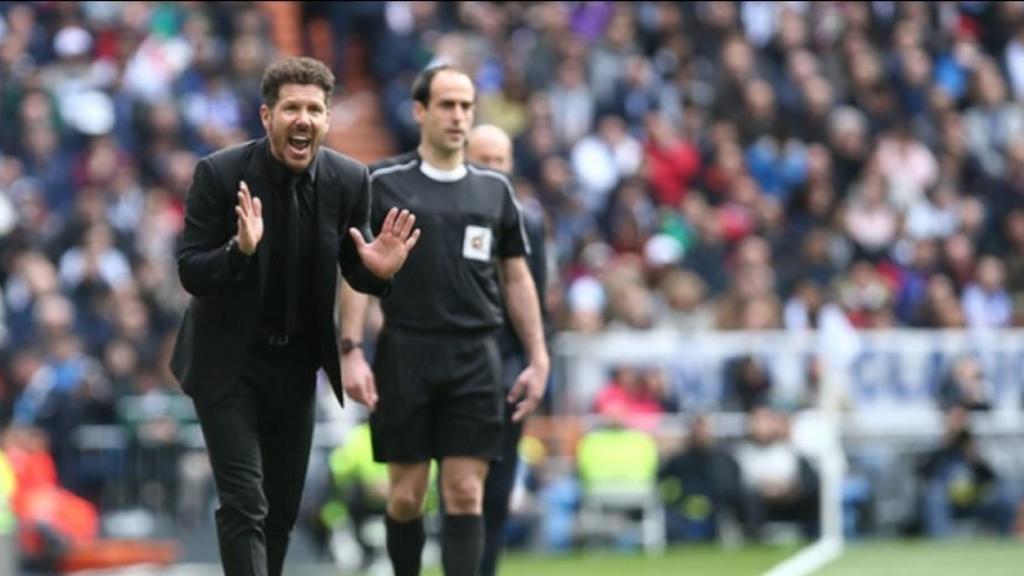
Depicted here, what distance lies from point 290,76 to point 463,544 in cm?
222

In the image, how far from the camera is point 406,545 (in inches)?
406

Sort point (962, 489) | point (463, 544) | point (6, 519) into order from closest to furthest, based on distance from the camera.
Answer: point (463, 544) → point (6, 519) → point (962, 489)

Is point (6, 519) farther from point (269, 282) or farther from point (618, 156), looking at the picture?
point (618, 156)

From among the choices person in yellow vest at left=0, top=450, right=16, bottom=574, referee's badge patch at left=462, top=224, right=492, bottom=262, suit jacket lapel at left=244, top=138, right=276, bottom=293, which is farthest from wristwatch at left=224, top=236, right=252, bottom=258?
person in yellow vest at left=0, top=450, right=16, bottom=574

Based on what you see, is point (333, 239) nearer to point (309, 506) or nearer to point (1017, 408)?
point (309, 506)

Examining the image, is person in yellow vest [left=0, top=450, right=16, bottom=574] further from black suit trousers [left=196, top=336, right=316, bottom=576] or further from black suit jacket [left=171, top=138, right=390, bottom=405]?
black suit jacket [left=171, top=138, right=390, bottom=405]

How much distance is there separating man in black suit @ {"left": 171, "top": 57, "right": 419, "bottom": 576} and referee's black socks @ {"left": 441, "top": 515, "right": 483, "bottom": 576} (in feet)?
3.60

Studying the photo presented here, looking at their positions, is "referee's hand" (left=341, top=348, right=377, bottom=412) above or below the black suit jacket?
below

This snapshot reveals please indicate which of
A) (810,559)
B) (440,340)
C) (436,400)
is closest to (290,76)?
(440,340)

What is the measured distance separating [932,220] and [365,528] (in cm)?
738

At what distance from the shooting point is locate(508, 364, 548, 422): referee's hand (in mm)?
10617

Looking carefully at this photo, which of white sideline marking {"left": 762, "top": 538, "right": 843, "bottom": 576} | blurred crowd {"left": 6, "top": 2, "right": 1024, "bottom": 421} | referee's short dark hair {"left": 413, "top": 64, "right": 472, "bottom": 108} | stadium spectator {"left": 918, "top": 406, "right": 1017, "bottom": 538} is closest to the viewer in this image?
referee's short dark hair {"left": 413, "top": 64, "right": 472, "bottom": 108}

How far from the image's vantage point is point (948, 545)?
1720 cm

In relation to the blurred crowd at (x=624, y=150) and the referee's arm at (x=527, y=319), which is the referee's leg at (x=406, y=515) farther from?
the blurred crowd at (x=624, y=150)
